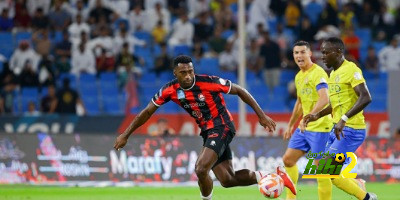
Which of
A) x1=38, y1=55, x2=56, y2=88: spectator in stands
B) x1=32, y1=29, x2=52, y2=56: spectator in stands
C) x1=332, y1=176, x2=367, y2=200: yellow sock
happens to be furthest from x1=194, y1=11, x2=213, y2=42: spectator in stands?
x1=332, y1=176, x2=367, y2=200: yellow sock

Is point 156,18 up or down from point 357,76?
up

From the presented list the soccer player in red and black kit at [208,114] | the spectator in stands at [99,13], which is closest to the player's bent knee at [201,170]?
the soccer player in red and black kit at [208,114]

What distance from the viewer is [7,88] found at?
25.3 m

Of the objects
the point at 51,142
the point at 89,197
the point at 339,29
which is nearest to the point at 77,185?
the point at 51,142

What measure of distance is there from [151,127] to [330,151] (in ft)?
39.4

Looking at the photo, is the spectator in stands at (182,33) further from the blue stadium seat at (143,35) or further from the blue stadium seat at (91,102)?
the blue stadium seat at (91,102)

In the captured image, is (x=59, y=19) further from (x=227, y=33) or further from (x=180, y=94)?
(x=180, y=94)

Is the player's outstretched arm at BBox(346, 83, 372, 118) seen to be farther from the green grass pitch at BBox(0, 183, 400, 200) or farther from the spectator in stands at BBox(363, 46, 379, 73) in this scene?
the spectator in stands at BBox(363, 46, 379, 73)

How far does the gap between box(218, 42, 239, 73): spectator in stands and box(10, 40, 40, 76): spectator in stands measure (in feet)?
17.6

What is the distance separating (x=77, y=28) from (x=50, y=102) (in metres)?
3.97

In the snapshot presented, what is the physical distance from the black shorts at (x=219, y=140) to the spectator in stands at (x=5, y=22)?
1722 cm

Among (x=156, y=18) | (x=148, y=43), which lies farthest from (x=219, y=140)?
(x=156, y=18)

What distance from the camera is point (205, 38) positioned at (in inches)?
1105

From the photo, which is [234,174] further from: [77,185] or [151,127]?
[151,127]
